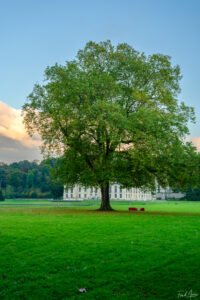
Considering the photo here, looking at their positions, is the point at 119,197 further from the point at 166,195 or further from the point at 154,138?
the point at 154,138

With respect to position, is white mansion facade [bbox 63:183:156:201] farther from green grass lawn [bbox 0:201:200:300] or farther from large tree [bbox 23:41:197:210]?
green grass lawn [bbox 0:201:200:300]

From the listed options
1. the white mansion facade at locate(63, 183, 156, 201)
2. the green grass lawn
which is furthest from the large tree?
the white mansion facade at locate(63, 183, 156, 201)

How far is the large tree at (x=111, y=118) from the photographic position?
39219 millimetres

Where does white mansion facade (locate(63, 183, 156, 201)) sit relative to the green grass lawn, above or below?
above

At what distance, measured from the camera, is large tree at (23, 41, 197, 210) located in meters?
39.2

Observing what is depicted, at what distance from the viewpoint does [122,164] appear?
4219 centimetres
